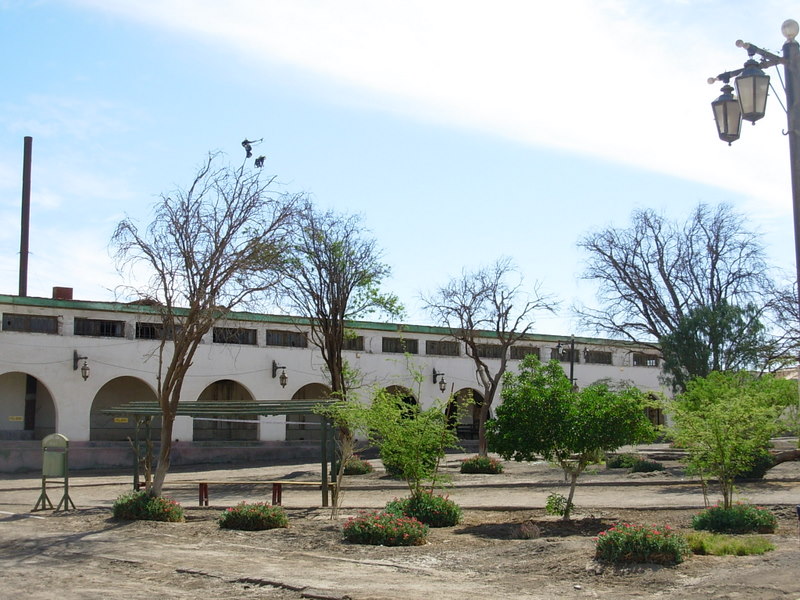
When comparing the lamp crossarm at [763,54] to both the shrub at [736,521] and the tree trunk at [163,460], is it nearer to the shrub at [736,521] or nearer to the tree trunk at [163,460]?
the shrub at [736,521]

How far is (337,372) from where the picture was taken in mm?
28000

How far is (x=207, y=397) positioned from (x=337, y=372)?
14.6m

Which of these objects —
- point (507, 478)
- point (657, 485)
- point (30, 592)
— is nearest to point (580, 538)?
point (30, 592)

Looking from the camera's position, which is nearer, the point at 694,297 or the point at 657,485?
the point at 657,485

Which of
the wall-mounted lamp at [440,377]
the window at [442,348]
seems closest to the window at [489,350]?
the window at [442,348]

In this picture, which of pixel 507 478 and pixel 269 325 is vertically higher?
pixel 269 325

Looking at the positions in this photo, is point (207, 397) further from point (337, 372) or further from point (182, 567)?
point (182, 567)

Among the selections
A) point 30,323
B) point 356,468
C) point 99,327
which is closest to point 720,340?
point 356,468

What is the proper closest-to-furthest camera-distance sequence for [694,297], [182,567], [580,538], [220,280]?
1. [182,567]
2. [580,538]
3. [220,280]
4. [694,297]

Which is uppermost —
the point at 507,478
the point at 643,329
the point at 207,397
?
the point at 643,329

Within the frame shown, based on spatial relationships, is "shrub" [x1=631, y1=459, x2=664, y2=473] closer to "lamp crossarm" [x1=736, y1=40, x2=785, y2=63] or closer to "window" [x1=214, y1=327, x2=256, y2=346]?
"window" [x1=214, y1=327, x2=256, y2=346]

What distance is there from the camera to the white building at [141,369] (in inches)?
1267

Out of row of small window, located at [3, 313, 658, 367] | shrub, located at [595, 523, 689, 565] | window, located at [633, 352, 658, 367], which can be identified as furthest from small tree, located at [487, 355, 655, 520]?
window, located at [633, 352, 658, 367]

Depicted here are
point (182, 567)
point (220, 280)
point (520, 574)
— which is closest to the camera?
point (520, 574)
